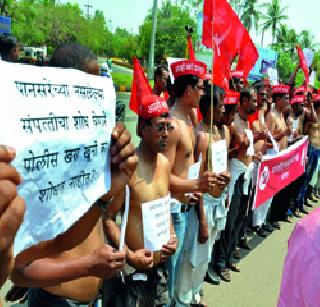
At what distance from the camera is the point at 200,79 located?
4133mm

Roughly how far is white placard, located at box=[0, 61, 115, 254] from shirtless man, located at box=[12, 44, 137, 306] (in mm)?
72

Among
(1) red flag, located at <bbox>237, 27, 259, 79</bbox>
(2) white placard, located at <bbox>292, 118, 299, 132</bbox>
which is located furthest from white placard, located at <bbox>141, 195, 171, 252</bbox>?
(2) white placard, located at <bbox>292, 118, 299, 132</bbox>

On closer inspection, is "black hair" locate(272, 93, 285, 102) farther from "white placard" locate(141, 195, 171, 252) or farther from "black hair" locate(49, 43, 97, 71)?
"black hair" locate(49, 43, 97, 71)

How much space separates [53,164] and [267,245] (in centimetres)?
505

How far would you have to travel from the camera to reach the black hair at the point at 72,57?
2217 mm

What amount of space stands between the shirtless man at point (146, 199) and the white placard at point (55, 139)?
95 cm

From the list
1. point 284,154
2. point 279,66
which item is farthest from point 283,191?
point 279,66

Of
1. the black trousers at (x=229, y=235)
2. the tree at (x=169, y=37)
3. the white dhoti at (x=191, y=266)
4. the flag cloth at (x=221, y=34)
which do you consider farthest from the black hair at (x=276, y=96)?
the tree at (x=169, y=37)

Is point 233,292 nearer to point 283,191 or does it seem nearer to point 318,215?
point 283,191

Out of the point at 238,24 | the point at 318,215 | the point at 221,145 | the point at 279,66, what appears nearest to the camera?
the point at 318,215

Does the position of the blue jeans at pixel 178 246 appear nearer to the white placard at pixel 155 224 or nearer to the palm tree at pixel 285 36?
the white placard at pixel 155 224

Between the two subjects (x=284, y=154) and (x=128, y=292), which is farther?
(x=284, y=154)

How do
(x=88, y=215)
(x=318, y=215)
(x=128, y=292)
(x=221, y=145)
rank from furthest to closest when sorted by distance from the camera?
1. (x=221, y=145)
2. (x=128, y=292)
3. (x=88, y=215)
4. (x=318, y=215)

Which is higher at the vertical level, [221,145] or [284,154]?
[221,145]
